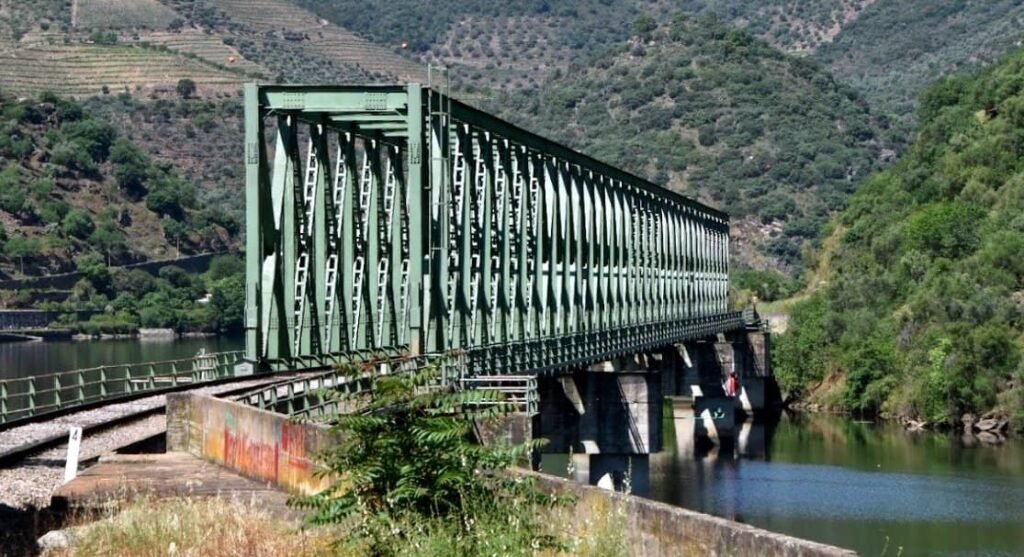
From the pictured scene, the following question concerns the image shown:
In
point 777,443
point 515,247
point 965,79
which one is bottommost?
point 777,443

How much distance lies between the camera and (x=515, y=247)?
62.2m

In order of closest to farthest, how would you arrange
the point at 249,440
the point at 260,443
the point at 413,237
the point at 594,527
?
the point at 594,527
the point at 260,443
the point at 249,440
the point at 413,237

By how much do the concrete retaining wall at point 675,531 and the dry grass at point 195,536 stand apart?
224cm

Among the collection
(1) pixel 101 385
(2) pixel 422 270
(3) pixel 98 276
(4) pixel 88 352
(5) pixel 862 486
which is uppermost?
(3) pixel 98 276

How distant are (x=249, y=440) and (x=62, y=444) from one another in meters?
6.96

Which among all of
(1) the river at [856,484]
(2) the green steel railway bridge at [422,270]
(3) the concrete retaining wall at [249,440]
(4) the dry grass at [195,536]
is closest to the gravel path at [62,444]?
(2) the green steel railway bridge at [422,270]

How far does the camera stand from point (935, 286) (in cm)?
10556

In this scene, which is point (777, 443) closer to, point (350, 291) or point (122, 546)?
point (350, 291)

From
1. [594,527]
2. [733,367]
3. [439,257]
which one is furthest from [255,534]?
[733,367]

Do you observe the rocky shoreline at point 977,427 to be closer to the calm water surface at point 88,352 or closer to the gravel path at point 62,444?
the calm water surface at point 88,352

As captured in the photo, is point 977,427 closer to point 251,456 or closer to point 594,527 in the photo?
point 251,456

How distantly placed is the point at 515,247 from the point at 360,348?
10524 mm

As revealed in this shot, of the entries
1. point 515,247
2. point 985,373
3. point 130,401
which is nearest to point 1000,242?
point 985,373

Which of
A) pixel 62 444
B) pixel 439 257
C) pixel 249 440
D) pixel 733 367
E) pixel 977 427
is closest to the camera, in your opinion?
pixel 249 440
